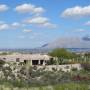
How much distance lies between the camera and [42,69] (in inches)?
2029

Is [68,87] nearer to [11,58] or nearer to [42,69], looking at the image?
[42,69]

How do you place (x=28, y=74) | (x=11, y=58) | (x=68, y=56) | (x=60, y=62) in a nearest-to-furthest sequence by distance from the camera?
(x=28, y=74) → (x=60, y=62) → (x=11, y=58) → (x=68, y=56)

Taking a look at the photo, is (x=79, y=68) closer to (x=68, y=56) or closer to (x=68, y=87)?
(x=68, y=56)

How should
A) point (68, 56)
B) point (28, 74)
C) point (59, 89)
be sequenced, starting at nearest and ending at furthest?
1. point (59, 89)
2. point (28, 74)
3. point (68, 56)

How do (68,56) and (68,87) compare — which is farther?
(68,56)

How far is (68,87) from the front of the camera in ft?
60.6

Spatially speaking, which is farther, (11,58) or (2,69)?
(11,58)

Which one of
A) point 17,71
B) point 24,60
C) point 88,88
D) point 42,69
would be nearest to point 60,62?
point 24,60

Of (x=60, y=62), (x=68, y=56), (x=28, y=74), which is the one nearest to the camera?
(x=28, y=74)

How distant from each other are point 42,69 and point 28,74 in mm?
6070

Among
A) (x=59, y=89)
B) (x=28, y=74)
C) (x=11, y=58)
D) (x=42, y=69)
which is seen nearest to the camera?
(x=59, y=89)

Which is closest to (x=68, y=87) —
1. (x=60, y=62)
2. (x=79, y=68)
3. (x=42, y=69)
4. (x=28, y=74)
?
(x=28, y=74)

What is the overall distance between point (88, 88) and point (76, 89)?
25.0 inches

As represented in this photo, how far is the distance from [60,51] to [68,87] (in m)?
56.6
